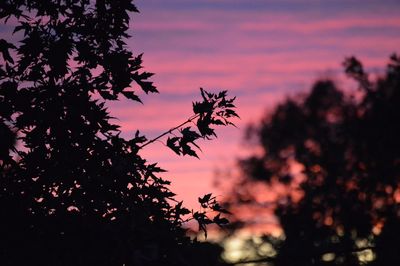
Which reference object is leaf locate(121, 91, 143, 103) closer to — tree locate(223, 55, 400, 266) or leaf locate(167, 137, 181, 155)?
leaf locate(167, 137, 181, 155)

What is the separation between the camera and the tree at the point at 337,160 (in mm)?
26062

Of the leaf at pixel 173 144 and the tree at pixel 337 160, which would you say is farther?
the tree at pixel 337 160

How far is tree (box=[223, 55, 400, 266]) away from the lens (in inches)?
1026

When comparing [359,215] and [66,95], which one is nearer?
[66,95]

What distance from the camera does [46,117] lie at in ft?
14.3

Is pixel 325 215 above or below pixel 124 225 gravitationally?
above

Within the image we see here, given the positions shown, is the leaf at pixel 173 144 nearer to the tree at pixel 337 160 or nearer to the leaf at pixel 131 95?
the leaf at pixel 131 95

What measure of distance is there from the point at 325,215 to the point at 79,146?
88.1ft

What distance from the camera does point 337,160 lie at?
97.0 feet

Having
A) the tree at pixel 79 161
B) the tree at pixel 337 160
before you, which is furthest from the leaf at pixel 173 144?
the tree at pixel 337 160

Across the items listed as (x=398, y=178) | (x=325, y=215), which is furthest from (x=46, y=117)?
(x=325, y=215)

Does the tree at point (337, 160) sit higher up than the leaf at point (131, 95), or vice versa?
the tree at point (337, 160)

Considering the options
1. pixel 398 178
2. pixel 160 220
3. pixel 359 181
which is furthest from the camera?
pixel 359 181

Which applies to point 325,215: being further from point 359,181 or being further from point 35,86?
point 35,86
